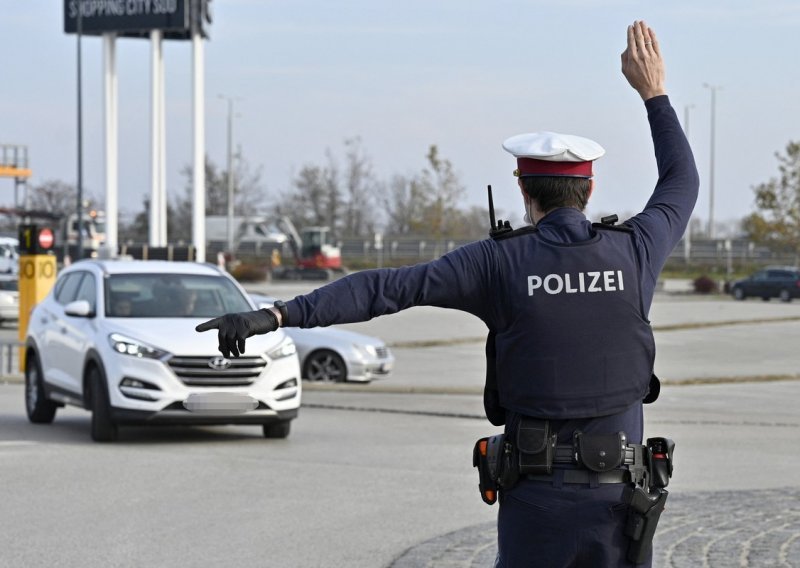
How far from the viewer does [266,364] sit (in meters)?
13.0

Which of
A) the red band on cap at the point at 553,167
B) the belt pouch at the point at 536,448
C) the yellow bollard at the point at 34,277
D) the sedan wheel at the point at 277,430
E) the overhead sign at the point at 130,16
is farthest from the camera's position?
the overhead sign at the point at 130,16

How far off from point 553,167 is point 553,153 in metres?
0.08

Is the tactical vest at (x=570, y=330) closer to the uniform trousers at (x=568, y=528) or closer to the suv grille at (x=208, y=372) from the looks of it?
the uniform trousers at (x=568, y=528)

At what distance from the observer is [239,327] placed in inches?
159

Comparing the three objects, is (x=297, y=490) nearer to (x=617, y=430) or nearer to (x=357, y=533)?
(x=357, y=533)

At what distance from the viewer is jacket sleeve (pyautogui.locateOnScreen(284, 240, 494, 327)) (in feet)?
13.4

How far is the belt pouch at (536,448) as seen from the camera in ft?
13.6

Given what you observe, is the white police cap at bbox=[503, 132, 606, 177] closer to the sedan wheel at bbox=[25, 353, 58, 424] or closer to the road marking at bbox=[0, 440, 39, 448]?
Result: the road marking at bbox=[0, 440, 39, 448]

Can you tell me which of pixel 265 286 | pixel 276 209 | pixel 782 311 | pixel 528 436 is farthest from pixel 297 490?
pixel 276 209

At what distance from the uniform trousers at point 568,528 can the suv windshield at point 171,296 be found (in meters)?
9.91

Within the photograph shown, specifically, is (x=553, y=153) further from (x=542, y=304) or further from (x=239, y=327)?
(x=239, y=327)

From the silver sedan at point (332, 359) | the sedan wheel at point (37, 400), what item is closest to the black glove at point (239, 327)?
the sedan wheel at point (37, 400)

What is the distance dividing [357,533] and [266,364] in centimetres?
459

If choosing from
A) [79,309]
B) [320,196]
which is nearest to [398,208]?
[320,196]
